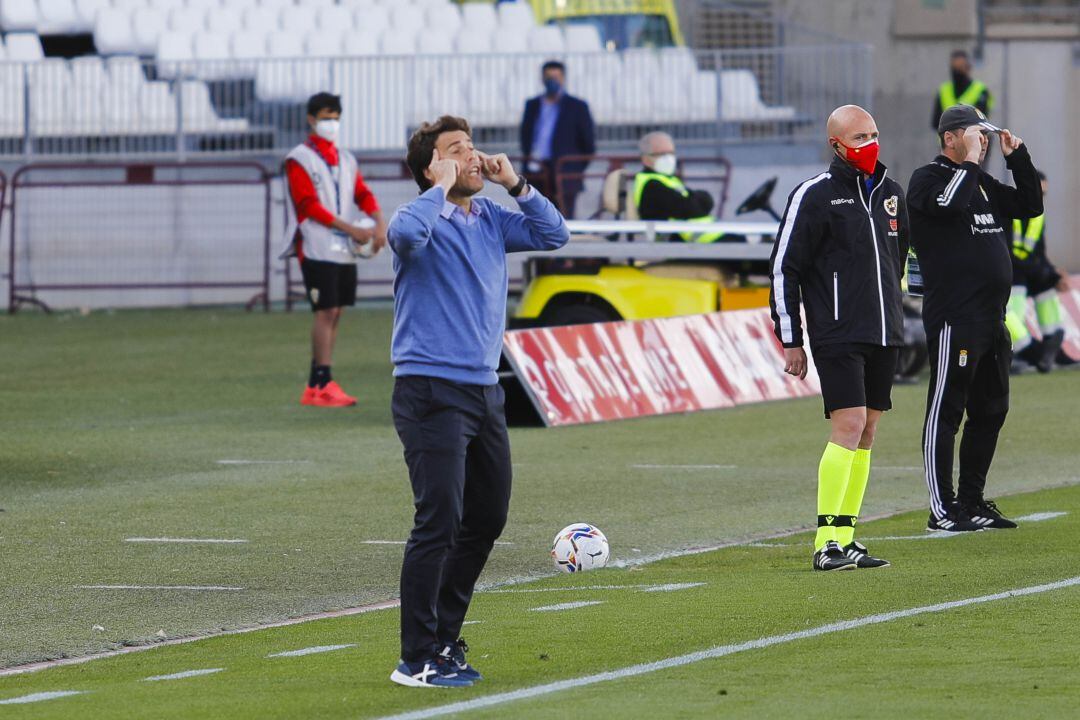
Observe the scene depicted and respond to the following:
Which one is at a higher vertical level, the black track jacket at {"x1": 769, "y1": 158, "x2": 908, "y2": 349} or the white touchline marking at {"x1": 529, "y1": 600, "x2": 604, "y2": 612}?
the black track jacket at {"x1": 769, "y1": 158, "x2": 908, "y2": 349}

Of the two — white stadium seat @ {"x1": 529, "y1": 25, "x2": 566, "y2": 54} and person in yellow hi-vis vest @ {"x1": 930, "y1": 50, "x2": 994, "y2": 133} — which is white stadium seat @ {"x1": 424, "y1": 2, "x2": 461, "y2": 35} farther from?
person in yellow hi-vis vest @ {"x1": 930, "y1": 50, "x2": 994, "y2": 133}

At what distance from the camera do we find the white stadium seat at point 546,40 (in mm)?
30609

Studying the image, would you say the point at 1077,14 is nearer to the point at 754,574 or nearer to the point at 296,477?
the point at 296,477

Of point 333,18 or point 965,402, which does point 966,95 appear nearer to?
point 333,18

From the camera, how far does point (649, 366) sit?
16609 mm

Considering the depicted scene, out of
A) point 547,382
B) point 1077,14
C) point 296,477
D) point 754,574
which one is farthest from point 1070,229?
Result: point 754,574

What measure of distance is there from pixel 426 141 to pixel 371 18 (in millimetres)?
24473

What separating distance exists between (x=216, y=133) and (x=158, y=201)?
1.48m

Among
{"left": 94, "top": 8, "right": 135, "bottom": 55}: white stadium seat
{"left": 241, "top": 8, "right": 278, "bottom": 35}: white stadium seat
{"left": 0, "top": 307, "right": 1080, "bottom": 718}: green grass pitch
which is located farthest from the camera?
{"left": 241, "top": 8, "right": 278, "bottom": 35}: white stadium seat

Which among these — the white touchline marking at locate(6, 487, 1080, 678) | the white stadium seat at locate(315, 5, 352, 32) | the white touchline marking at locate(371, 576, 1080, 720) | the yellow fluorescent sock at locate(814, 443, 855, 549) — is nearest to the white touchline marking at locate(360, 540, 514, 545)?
the white touchline marking at locate(6, 487, 1080, 678)

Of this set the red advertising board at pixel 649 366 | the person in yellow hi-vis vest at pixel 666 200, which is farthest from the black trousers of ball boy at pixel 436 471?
the person in yellow hi-vis vest at pixel 666 200

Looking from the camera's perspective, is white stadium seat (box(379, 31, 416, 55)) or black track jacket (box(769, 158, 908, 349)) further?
white stadium seat (box(379, 31, 416, 55))

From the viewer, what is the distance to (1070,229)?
33.1 meters

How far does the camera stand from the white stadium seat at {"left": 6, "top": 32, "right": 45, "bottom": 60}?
29250mm
